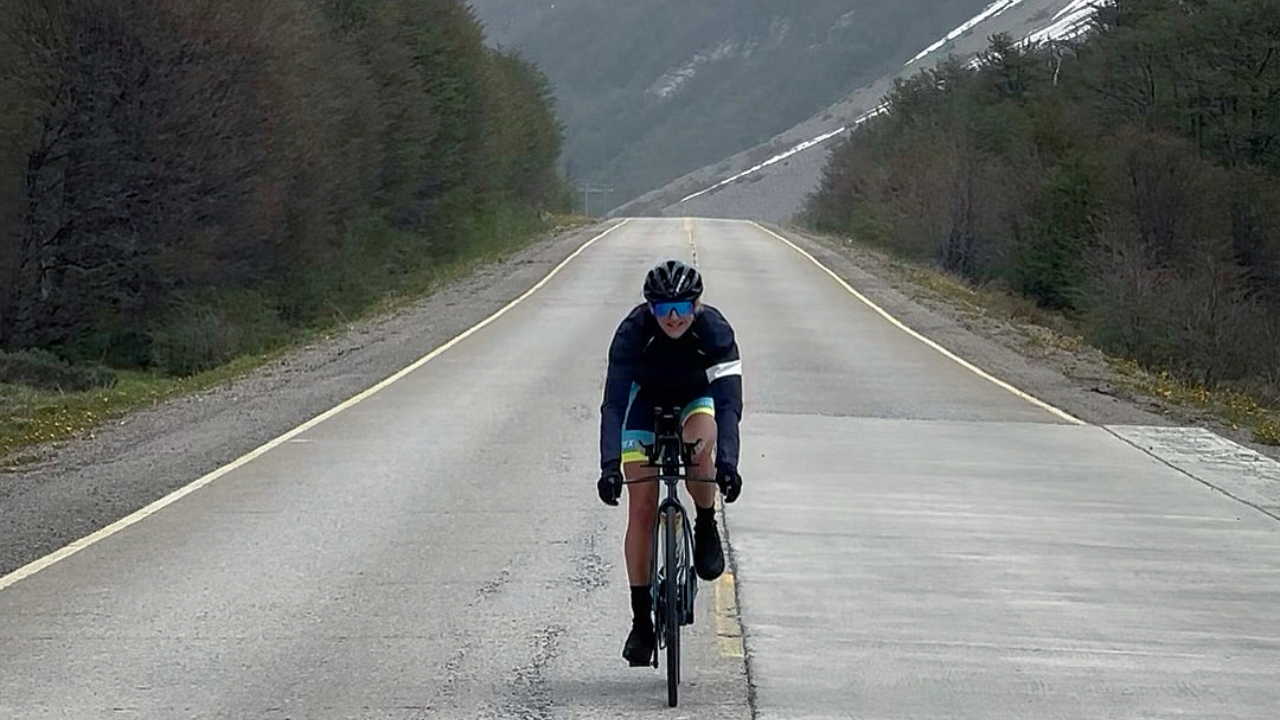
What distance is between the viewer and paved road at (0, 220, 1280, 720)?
7.16 m

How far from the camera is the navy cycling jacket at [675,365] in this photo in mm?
6719

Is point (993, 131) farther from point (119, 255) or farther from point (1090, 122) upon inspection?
point (119, 255)

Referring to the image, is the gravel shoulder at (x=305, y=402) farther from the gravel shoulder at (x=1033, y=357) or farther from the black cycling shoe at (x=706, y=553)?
the black cycling shoe at (x=706, y=553)

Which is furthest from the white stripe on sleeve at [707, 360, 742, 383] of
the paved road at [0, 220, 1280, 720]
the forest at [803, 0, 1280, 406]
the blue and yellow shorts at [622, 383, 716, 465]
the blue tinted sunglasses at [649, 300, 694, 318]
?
the forest at [803, 0, 1280, 406]

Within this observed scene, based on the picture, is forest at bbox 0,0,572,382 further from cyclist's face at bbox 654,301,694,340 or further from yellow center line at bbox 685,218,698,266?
cyclist's face at bbox 654,301,694,340

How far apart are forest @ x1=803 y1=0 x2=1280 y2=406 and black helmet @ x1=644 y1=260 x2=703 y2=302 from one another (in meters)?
21.6

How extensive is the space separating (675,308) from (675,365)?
26 cm

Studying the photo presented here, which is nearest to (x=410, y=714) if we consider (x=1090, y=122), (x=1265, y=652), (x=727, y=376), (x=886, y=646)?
(x=727, y=376)

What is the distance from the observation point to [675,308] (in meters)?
6.62

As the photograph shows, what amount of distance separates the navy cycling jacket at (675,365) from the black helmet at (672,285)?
135 mm

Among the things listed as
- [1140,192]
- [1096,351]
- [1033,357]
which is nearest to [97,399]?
[1033,357]

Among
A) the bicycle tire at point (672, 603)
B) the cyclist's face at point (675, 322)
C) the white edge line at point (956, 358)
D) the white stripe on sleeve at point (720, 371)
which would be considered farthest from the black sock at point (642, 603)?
the white edge line at point (956, 358)

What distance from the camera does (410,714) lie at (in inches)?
265

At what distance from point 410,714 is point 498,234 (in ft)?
Answer: 202
